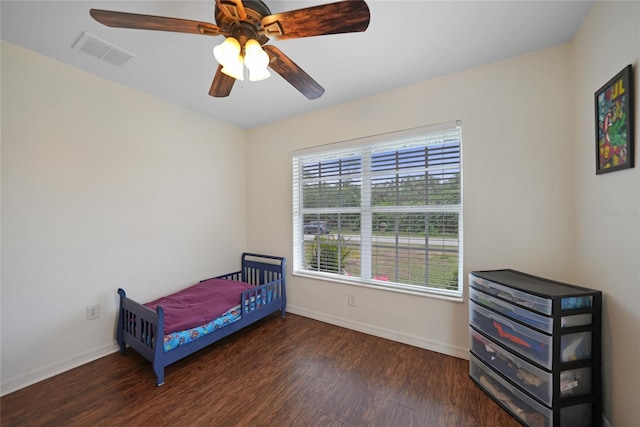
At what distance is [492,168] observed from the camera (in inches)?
78.4

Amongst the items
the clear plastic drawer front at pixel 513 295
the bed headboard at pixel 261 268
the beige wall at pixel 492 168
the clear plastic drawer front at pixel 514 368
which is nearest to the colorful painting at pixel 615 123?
the beige wall at pixel 492 168

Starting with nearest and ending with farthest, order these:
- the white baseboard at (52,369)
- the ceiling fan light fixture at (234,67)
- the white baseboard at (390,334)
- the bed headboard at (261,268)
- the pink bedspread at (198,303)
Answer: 1. the ceiling fan light fixture at (234,67)
2. the white baseboard at (52,369)
3. the pink bedspread at (198,303)
4. the white baseboard at (390,334)
5. the bed headboard at (261,268)

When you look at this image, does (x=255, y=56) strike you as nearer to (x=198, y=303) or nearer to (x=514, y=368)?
(x=198, y=303)

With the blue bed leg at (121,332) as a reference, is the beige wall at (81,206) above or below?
above

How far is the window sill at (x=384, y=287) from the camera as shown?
2.18m

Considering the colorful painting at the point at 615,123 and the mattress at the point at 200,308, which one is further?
the mattress at the point at 200,308

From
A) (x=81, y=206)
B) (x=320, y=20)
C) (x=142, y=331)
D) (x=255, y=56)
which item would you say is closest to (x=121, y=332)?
(x=142, y=331)

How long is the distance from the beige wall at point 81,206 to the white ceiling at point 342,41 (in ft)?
0.95

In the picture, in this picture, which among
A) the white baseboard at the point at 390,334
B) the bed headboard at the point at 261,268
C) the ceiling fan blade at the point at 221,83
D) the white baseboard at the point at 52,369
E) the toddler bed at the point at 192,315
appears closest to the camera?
the ceiling fan blade at the point at 221,83

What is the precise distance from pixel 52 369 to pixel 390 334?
9.40ft

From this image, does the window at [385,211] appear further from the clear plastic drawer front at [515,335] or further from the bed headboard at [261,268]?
the clear plastic drawer front at [515,335]

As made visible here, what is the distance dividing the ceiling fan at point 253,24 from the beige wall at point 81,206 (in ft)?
4.62

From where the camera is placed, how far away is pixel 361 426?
4.77 ft

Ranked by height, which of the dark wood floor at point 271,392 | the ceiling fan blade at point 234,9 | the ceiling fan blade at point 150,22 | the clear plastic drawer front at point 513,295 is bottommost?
the dark wood floor at point 271,392
